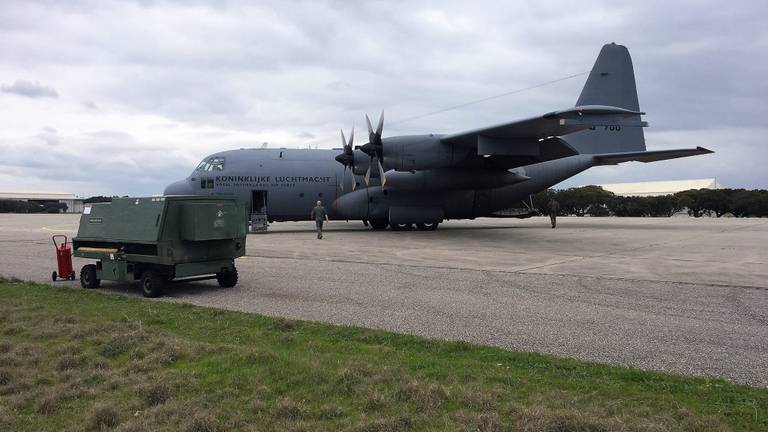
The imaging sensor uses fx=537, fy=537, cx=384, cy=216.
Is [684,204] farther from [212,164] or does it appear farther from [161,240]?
[161,240]

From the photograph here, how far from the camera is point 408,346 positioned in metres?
6.60

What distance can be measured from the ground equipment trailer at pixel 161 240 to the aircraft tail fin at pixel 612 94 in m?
22.7

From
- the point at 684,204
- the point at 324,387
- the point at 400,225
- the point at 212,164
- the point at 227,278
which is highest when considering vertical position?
the point at 212,164

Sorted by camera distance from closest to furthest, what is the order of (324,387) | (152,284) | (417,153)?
(324,387)
(152,284)
(417,153)

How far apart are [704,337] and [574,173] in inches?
914

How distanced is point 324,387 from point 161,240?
6687 mm

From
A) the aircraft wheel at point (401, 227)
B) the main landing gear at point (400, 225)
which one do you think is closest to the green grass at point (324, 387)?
the aircraft wheel at point (401, 227)

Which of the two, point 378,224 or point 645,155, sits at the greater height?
point 645,155

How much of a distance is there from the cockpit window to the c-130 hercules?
0.17 ft

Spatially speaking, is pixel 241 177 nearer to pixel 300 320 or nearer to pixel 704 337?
pixel 300 320

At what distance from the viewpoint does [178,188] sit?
88.0 ft

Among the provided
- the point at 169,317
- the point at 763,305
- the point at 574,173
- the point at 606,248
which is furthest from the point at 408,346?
the point at 574,173

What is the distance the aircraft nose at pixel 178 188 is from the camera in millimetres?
26531

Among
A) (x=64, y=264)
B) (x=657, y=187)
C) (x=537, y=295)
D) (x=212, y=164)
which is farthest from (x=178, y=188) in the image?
(x=657, y=187)
